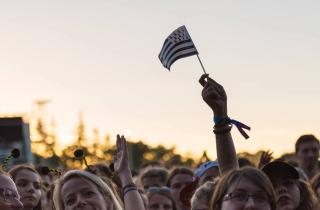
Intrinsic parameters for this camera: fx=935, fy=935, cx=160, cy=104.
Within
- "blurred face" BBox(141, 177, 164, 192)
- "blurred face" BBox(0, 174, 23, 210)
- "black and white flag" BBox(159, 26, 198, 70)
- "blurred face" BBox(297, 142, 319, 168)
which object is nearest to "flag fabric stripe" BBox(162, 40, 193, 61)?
"black and white flag" BBox(159, 26, 198, 70)

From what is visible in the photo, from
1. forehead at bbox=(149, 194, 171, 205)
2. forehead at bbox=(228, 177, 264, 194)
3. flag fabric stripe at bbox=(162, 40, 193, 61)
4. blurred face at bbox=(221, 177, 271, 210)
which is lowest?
blurred face at bbox=(221, 177, 271, 210)

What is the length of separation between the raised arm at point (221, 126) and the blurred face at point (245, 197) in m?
0.96

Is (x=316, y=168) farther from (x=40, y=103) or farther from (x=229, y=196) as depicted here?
(x=40, y=103)

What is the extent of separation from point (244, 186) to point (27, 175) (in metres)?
4.08

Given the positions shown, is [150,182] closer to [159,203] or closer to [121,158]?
[159,203]

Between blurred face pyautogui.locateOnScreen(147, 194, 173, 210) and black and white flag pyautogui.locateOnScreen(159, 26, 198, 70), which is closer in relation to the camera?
black and white flag pyautogui.locateOnScreen(159, 26, 198, 70)

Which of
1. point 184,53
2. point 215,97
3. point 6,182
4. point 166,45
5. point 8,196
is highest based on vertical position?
point 166,45

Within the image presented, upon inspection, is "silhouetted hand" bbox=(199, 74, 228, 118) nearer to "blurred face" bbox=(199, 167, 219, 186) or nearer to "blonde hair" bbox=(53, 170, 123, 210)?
"blonde hair" bbox=(53, 170, 123, 210)

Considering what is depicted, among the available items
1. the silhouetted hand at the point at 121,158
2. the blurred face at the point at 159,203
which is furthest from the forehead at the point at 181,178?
the silhouetted hand at the point at 121,158

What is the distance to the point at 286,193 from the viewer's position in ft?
23.8

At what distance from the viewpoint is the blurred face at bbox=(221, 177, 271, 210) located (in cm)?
575

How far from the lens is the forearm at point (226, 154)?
6871 millimetres

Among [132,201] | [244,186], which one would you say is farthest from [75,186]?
[244,186]

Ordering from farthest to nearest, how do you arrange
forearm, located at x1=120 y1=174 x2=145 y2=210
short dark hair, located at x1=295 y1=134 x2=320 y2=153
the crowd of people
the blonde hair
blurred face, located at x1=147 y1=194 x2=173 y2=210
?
short dark hair, located at x1=295 y1=134 x2=320 y2=153
blurred face, located at x1=147 y1=194 x2=173 y2=210
forearm, located at x1=120 y1=174 x2=145 y2=210
the blonde hair
the crowd of people
